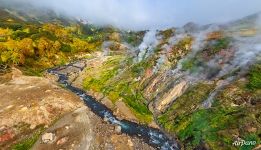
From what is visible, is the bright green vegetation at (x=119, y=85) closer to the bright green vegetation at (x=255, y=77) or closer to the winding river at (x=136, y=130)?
the winding river at (x=136, y=130)

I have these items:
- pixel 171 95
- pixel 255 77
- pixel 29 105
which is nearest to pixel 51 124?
pixel 29 105

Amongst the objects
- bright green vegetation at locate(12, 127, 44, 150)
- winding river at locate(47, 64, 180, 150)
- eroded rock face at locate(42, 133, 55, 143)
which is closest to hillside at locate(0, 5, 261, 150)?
winding river at locate(47, 64, 180, 150)

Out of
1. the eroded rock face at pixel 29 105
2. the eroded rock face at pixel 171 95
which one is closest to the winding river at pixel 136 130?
the eroded rock face at pixel 29 105

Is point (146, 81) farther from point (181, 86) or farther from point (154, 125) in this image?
point (154, 125)

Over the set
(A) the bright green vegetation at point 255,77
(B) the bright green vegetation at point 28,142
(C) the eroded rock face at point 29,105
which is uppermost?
(A) the bright green vegetation at point 255,77

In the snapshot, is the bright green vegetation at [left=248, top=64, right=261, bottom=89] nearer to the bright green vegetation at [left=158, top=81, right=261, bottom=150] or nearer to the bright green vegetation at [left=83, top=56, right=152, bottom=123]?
the bright green vegetation at [left=158, top=81, right=261, bottom=150]
